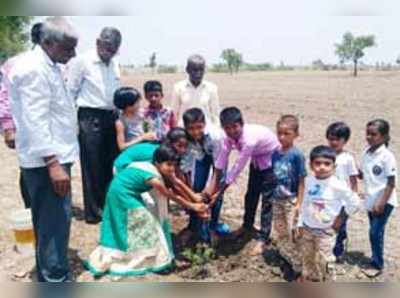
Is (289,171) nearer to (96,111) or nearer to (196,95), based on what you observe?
(196,95)

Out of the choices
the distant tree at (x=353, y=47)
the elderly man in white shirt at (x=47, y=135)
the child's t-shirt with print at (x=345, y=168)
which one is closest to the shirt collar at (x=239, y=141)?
the child's t-shirt with print at (x=345, y=168)

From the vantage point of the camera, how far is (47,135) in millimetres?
2951

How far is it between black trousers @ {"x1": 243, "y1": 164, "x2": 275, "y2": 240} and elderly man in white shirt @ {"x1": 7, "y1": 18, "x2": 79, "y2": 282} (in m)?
1.38

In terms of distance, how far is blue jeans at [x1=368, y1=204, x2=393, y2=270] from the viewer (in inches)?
140

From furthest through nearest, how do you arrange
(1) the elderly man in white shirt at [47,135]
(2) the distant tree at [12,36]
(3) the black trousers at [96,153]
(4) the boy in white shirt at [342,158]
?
(2) the distant tree at [12,36], (3) the black trousers at [96,153], (4) the boy in white shirt at [342,158], (1) the elderly man in white shirt at [47,135]

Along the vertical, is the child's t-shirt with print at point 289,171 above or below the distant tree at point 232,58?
below

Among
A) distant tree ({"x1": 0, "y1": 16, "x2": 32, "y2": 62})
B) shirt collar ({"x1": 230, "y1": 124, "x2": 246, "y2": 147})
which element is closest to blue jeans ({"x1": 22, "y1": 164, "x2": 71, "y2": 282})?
shirt collar ({"x1": 230, "y1": 124, "x2": 246, "y2": 147})

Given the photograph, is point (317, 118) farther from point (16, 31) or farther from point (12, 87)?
point (16, 31)

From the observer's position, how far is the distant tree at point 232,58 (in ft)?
187

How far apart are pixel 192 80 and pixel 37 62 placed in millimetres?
1603

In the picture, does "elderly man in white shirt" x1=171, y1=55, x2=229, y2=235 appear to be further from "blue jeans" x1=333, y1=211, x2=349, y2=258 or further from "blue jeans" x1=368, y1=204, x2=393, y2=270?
"blue jeans" x1=368, y1=204, x2=393, y2=270

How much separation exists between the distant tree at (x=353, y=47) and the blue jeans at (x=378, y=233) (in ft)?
157

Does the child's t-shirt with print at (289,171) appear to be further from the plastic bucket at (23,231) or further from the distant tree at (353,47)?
Result: the distant tree at (353,47)

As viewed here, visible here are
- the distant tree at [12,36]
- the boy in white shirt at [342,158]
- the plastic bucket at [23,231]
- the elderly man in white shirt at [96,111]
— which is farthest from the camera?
the distant tree at [12,36]
